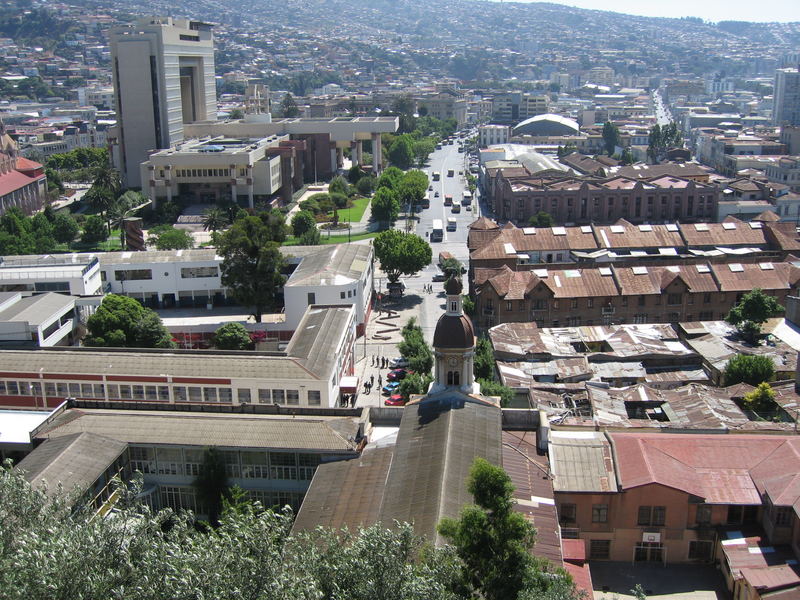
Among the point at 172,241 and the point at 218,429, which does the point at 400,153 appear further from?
the point at 218,429

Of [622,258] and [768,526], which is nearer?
[768,526]

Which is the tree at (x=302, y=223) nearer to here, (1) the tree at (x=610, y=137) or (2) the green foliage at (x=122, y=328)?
(2) the green foliage at (x=122, y=328)

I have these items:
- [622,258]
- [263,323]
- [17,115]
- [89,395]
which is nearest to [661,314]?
[622,258]

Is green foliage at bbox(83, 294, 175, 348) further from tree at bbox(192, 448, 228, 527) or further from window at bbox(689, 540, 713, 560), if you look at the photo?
window at bbox(689, 540, 713, 560)

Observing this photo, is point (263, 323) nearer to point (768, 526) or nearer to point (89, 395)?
point (89, 395)

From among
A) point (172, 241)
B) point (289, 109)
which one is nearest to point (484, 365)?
point (172, 241)

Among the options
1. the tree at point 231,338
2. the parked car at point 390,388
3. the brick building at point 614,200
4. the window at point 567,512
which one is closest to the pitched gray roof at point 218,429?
the window at point 567,512

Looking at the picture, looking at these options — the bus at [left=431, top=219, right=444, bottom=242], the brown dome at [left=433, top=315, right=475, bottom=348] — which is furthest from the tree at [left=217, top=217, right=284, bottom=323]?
the bus at [left=431, top=219, right=444, bottom=242]
